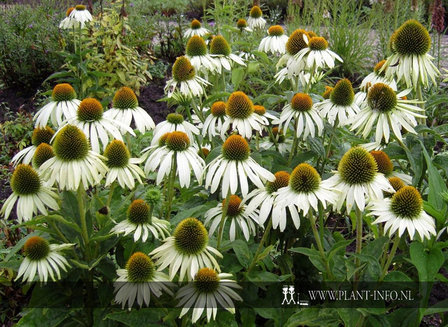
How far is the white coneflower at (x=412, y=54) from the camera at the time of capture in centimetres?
162

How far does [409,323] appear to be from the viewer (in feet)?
4.42

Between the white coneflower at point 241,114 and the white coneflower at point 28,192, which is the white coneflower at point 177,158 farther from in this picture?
the white coneflower at point 28,192

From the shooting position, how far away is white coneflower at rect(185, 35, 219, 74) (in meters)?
2.10

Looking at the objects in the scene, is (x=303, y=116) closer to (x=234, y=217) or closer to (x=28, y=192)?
(x=234, y=217)

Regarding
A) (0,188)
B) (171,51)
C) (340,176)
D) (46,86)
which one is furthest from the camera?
(171,51)

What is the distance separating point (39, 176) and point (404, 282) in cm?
106

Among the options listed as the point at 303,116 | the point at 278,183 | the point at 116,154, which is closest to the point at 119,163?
the point at 116,154

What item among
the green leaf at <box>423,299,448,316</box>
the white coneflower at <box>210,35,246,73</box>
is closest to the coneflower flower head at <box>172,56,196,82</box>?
the white coneflower at <box>210,35,246,73</box>

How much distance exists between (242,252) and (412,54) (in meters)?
0.88

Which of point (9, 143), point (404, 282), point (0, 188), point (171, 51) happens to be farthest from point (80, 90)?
point (404, 282)

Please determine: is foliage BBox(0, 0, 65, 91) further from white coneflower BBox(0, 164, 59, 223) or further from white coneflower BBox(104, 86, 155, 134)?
white coneflower BBox(0, 164, 59, 223)

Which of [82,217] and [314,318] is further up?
[82,217]

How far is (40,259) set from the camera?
1363 mm

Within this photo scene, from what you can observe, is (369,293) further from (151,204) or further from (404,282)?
(151,204)
